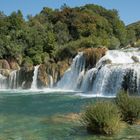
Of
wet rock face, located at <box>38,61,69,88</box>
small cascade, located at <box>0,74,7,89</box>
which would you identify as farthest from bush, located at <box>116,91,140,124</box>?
small cascade, located at <box>0,74,7,89</box>

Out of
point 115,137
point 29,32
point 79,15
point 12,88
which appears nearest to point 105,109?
point 115,137

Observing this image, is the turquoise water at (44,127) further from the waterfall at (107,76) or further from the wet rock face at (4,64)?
the wet rock face at (4,64)

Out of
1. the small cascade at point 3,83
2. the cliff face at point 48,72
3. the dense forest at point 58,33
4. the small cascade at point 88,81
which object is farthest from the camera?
the dense forest at point 58,33

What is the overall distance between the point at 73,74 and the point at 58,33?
75.2ft

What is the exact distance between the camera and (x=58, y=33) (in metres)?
71.9

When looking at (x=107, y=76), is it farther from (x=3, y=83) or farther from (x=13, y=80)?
(x=3, y=83)

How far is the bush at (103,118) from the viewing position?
17.3 metres

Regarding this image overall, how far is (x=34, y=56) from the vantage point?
203 ft

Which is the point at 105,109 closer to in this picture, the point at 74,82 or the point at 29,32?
the point at 74,82

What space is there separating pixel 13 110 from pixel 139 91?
12853 mm

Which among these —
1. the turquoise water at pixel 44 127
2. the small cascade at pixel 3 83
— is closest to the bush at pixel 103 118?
the turquoise water at pixel 44 127

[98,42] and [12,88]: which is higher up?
[98,42]

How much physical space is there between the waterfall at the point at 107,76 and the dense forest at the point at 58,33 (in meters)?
8.54

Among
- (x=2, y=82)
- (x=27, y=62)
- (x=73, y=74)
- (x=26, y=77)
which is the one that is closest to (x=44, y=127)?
(x=73, y=74)
